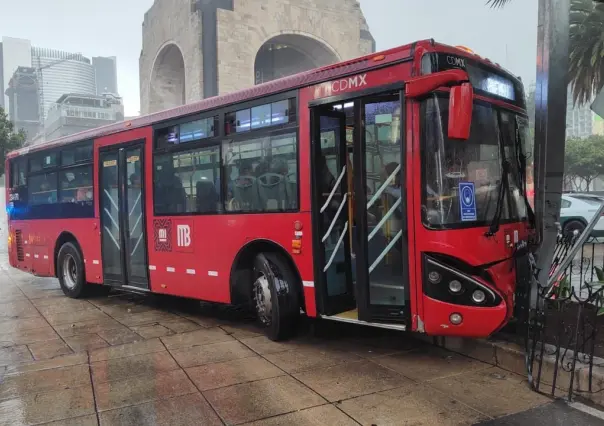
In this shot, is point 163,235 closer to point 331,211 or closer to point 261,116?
point 261,116

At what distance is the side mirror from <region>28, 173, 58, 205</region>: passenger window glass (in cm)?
816

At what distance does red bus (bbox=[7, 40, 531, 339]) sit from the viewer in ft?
14.8

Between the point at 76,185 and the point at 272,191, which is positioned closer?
the point at 272,191

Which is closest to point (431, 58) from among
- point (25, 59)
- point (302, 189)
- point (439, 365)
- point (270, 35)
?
point (302, 189)

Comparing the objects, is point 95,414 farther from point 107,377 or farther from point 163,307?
point 163,307

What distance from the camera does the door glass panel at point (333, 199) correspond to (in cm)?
543

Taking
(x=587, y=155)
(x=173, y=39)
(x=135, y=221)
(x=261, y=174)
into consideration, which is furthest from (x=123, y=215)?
(x=587, y=155)

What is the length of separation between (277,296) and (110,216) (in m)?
4.30

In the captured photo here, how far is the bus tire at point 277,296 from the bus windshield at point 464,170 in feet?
6.26

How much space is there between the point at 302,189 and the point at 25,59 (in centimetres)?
17795

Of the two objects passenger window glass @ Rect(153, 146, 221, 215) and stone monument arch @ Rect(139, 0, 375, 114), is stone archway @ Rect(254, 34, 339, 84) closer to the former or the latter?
stone monument arch @ Rect(139, 0, 375, 114)

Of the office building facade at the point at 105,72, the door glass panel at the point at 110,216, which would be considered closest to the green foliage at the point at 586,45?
the door glass panel at the point at 110,216

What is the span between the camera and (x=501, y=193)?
4820mm

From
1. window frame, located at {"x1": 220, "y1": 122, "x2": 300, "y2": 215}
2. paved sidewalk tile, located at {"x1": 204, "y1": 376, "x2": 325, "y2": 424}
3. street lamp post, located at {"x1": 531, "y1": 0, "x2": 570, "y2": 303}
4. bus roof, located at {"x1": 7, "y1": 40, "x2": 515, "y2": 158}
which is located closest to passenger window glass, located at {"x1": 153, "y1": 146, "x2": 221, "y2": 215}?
window frame, located at {"x1": 220, "y1": 122, "x2": 300, "y2": 215}
